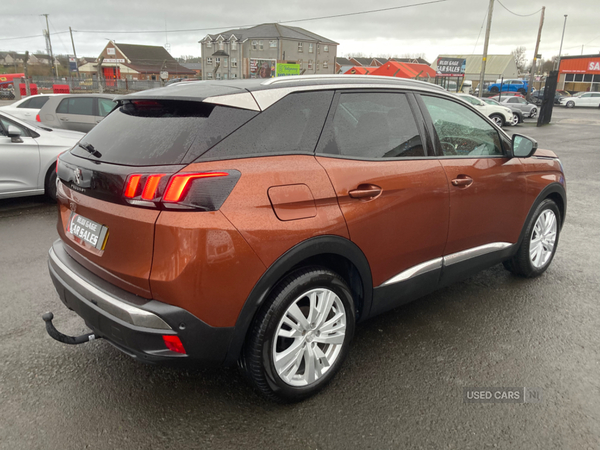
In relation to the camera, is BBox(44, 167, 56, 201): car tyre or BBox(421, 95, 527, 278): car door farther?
BBox(44, 167, 56, 201): car tyre

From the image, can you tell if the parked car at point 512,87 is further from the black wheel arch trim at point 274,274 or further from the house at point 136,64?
the black wheel arch trim at point 274,274

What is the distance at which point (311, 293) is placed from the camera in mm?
2436

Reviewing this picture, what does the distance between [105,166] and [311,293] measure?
48.2 inches

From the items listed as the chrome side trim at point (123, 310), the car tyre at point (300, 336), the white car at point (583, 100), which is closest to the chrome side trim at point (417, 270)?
the car tyre at point (300, 336)

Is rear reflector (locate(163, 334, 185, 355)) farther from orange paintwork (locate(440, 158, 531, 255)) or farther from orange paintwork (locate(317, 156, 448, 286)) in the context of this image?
orange paintwork (locate(440, 158, 531, 255))

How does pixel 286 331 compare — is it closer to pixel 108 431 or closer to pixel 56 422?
pixel 108 431

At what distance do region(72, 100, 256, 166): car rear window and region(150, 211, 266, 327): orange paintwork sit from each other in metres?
0.31

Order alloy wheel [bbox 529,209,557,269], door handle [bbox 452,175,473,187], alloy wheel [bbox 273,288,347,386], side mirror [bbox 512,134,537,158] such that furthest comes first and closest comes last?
alloy wheel [bbox 529,209,557,269]
side mirror [bbox 512,134,537,158]
door handle [bbox 452,175,473,187]
alloy wheel [bbox 273,288,347,386]

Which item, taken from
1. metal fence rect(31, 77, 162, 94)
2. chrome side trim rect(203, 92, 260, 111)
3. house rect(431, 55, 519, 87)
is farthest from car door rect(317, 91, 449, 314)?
house rect(431, 55, 519, 87)

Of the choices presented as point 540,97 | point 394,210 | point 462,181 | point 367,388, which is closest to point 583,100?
point 540,97

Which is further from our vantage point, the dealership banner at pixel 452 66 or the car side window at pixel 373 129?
the dealership banner at pixel 452 66

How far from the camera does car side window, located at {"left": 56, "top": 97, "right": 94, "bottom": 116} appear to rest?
1122 centimetres

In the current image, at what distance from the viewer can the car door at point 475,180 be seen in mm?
3170

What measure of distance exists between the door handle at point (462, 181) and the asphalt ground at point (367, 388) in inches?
41.9
